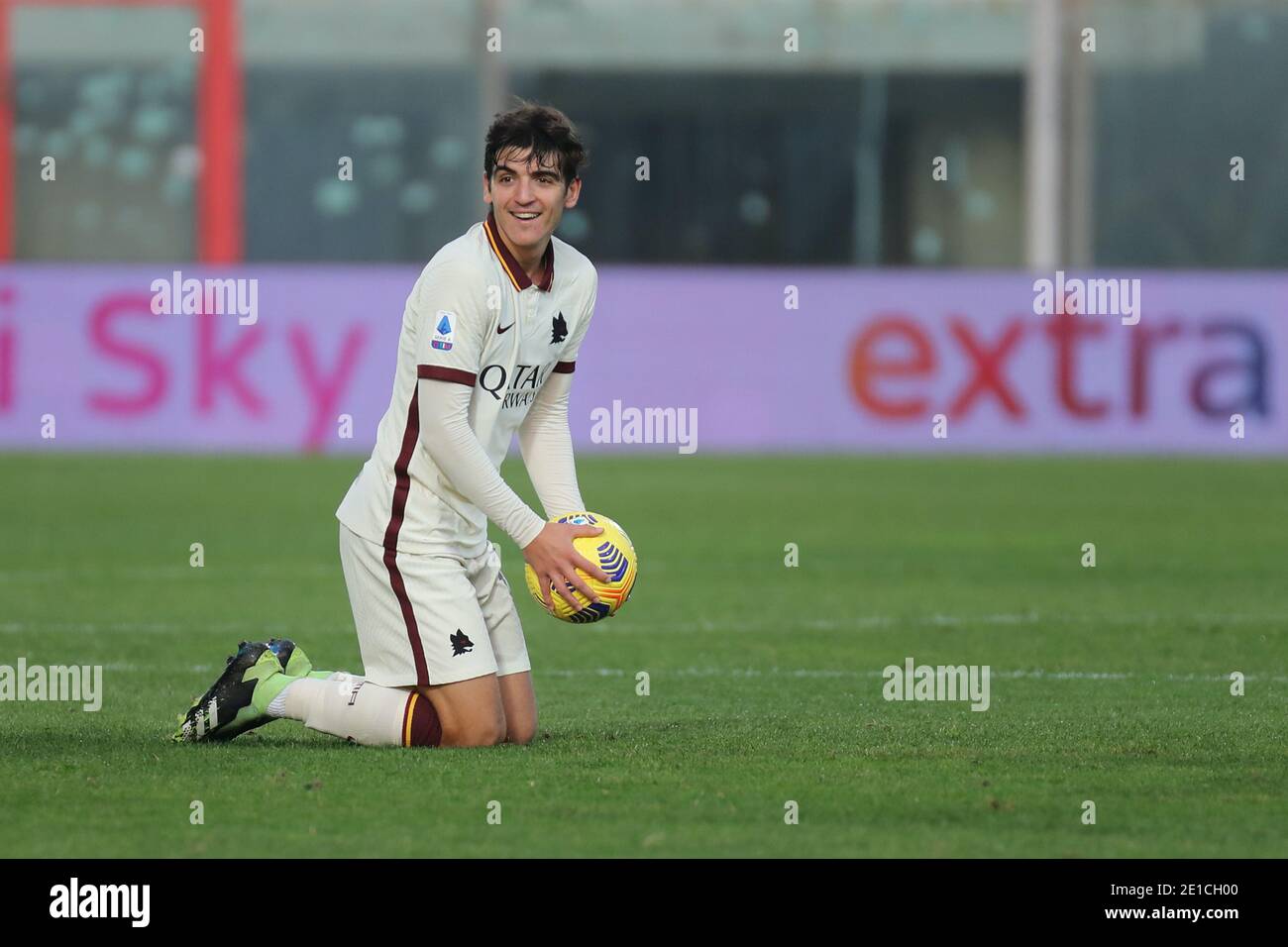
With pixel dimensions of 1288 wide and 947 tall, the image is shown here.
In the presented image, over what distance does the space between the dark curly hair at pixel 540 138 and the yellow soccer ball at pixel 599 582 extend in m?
1.18

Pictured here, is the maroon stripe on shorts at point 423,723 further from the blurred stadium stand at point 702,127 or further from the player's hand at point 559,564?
the blurred stadium stand at point 702,127

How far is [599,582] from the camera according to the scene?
22.8ft

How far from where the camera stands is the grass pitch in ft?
19.5

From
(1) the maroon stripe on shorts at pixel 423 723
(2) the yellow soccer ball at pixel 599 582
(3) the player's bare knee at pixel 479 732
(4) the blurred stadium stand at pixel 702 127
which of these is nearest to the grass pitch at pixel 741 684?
(3) the player's bare knee at pixel 479 732

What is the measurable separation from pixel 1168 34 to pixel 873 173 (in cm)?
417

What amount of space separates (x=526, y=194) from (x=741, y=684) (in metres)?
2.99

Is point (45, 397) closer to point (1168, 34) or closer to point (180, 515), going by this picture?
point (180, 515)

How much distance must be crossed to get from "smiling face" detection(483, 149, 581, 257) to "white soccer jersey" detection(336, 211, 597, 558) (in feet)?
0.33

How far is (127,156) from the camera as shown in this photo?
26531mm

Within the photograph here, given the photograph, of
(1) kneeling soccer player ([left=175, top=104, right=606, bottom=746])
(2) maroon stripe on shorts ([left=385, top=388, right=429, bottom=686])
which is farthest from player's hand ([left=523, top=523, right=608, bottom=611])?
(2) maroon stripe on shorts ([left=385, top=388, right=429, bottom=686])

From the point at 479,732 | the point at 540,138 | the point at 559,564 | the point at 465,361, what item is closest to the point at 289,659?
the point at 479,732

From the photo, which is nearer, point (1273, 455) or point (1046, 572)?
point (1046, 572)
